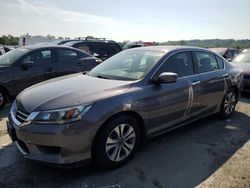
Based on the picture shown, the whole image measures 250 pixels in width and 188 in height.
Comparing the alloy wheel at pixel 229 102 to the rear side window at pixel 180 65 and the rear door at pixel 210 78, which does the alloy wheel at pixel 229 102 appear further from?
the rear side window at pixel 180 65

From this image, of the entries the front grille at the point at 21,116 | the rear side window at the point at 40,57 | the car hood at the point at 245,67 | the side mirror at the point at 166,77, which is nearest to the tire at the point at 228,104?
the side mirror at the point at 166,77

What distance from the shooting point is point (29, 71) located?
698cm

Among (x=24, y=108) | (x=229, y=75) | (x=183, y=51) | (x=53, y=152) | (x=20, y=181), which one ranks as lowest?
(x=20, y=181)

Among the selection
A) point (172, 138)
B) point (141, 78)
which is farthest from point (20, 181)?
point (172, 138)

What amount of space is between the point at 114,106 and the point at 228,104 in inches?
132

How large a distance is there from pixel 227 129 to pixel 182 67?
1.66 metres

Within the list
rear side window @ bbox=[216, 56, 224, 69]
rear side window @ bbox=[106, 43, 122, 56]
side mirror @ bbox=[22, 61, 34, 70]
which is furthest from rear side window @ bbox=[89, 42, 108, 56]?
rear side window @ bbox=[216, 56, 224, 69]

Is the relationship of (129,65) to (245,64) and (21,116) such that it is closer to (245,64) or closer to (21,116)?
(21,116)

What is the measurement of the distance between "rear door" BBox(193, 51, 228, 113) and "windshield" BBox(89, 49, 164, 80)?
96 cm

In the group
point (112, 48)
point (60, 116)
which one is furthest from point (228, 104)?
point (112, 48)

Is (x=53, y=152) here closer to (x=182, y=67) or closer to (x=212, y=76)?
(x=182, y=67)

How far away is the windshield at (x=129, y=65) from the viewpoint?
4.22 meters

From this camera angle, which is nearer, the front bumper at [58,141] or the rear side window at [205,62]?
the front bumper at [58,141]

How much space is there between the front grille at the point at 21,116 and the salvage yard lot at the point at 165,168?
0.61m
